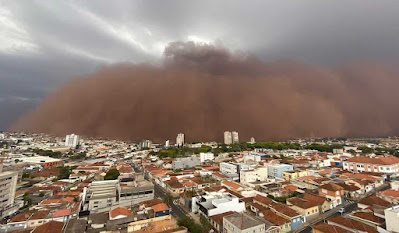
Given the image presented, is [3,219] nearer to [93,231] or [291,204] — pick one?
[93,231]

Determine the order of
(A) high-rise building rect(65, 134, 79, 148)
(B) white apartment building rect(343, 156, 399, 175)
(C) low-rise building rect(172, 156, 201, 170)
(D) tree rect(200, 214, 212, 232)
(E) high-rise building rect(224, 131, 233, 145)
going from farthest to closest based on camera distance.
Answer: (E) high-rise building rect(224, 131, 233, 145)
(A) high-rise building rect(65, 134, 79, 148)
(C) low-rise building rect(172, 156, 201, 170)
(B) white apartment building rect(343, 156, 399, 175)
(D) tree rect(200, 214, 212, 232)

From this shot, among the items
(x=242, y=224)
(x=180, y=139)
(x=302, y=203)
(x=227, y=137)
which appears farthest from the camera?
(x=180, y=139)

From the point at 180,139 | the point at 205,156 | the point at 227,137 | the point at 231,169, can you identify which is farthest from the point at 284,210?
the point at 180,139

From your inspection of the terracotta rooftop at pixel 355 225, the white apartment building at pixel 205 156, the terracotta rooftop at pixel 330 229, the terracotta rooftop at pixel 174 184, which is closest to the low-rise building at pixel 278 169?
the terracotta rooftop at pixel 174 184

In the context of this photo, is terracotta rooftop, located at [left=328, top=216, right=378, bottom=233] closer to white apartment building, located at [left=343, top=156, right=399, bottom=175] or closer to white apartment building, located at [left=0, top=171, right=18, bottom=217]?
white apartment building, located at [left=343, top=156, right=399, bottom=175]

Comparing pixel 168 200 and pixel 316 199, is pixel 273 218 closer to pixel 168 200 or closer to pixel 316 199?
pixel 316 199

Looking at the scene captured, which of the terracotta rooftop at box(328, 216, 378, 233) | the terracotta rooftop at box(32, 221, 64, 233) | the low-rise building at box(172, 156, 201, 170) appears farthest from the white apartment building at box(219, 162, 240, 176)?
the terracotta rooftop at box(32, 221, 64, 233)
